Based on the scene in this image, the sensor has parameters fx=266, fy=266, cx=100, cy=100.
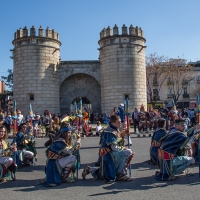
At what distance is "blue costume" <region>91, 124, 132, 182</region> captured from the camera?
19.4 ft

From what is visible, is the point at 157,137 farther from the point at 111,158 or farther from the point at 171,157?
the point at 111,158

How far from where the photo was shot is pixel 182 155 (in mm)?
6273

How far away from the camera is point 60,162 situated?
19.4 feet

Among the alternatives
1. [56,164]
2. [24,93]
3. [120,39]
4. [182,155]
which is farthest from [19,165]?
[120,39]

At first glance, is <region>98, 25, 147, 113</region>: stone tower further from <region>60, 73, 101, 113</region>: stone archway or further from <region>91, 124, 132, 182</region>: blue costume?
<region>91, 124, 132, 182</region>: blue costume

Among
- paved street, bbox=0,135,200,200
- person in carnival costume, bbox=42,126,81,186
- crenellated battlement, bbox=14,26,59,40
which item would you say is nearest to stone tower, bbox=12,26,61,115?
crenellated battlement, bbox=14,26,59,40

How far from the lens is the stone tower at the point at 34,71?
23452mm

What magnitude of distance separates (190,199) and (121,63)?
19.8m

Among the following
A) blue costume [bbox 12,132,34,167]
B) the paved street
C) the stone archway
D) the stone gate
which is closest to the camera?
the paved street

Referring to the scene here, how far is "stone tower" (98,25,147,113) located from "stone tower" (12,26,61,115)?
4969 mm

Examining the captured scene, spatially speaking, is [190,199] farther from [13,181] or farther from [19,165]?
A: [19,165]

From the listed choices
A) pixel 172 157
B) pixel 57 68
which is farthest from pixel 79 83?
pixel 172 157

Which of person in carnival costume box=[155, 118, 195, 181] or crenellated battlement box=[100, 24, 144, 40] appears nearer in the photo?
person in carnival costume box=[155, 118, 195, 181]

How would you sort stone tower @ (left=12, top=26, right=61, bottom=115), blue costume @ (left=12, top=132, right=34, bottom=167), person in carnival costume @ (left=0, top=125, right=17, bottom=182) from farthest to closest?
stone tower @ (left=12, top=26, right=61, bottom=115)
blue costume @ (left=12, top=132, right=34, bottom=167)
person in carnival costume @ (left=0, top=125, right=17, bottom=182)
